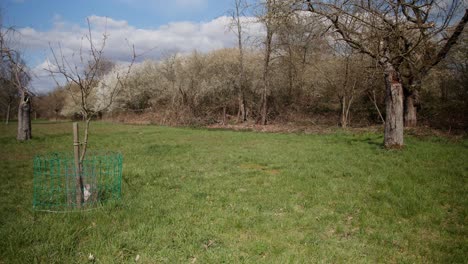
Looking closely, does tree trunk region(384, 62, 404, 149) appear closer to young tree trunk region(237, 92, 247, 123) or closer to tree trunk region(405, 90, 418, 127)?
tree trunk region(405, 90, 418, 127)

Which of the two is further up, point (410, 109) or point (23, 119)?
point (410, 109)

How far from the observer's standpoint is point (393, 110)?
11.1 meters

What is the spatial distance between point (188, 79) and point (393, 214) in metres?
27.9

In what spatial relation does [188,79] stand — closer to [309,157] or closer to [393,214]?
[309,157]

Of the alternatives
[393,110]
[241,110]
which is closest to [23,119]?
[241,110]

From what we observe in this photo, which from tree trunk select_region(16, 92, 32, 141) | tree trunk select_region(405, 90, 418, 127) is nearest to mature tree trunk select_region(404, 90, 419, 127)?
tree trunk select_region(405, 90, 418, 127)

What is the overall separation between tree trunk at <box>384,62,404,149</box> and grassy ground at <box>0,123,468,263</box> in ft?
5.75

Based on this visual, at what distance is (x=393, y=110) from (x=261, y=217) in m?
8.31

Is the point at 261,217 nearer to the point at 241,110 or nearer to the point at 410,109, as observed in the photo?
the point at 410,109

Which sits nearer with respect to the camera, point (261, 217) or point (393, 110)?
point (261, 217)

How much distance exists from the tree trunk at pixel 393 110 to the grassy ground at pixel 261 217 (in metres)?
1.75

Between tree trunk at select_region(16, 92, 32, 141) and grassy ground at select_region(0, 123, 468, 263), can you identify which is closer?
grassy ground at select_region(0, 123, 468, 263)

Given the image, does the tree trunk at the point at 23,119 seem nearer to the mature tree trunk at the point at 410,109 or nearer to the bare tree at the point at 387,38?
the bare tree at the point at 387,38

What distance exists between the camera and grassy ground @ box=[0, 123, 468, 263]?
158 inches
